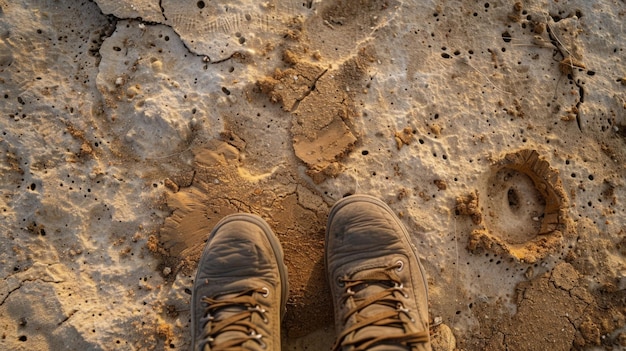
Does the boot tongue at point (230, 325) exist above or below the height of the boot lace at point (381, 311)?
below

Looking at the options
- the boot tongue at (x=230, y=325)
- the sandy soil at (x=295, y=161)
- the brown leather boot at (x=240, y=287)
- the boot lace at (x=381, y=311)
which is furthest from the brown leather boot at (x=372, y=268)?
the boot tongue at (x=230, y=325)

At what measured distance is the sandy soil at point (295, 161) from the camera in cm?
207

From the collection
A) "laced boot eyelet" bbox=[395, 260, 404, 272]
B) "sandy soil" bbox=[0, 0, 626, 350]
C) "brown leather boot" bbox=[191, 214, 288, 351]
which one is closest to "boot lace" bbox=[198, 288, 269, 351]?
"brown leather boot" bbox=[191, 214, 288, 351]

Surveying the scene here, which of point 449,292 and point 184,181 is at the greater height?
point 184,181

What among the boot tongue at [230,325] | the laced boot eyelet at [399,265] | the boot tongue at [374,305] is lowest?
the boot tongue at [230,325]

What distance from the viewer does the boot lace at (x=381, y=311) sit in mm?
1892

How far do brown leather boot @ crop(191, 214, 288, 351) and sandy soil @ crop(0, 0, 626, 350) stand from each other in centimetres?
11

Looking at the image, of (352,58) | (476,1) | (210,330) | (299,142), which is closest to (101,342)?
(210,330)

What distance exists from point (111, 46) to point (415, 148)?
5.60 ft

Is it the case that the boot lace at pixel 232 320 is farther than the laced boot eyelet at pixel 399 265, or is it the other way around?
the laced boot eyelet at pixel 399 265

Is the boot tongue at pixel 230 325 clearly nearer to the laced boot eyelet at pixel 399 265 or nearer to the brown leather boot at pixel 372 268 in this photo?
the brown leather boot at pixel 372 268

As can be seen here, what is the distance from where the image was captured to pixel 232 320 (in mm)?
1949

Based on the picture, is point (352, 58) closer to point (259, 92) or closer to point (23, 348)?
point (259, 92)

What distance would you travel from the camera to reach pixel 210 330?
1.93m
